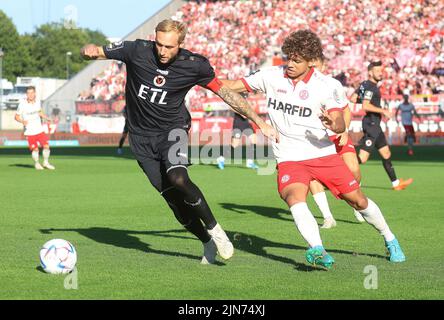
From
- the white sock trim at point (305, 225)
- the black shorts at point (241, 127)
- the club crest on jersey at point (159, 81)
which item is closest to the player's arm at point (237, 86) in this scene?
the club crest on jersey at point (159, 81)

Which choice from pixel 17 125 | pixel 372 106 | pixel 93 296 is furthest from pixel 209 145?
pixel 93 296

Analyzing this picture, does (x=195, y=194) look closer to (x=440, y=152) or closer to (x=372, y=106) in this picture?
(x=372, y=106)

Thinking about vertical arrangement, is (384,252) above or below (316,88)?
below

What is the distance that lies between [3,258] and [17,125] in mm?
60159

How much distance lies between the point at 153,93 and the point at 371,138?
914 cm

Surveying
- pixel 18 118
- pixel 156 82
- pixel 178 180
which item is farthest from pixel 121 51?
pixel 18 118

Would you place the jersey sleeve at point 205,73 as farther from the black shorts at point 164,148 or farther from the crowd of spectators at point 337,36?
the crowd of spectators at point 337,36

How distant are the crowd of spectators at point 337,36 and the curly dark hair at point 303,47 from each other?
119ft

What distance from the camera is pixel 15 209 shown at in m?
15.2

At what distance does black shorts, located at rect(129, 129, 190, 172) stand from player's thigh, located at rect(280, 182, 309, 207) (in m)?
1.07

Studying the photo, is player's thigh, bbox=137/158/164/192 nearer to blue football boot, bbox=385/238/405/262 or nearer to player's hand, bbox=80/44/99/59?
player's hand, bbox=80/44/99/59

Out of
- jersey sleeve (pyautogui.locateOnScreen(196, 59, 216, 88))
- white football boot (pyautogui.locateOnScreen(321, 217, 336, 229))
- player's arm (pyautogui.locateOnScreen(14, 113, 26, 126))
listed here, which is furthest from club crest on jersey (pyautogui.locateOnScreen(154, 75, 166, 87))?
player's arm (pyautogui.locateOnScreen(14, 113, 26, 126))

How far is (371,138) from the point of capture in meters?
17.6
